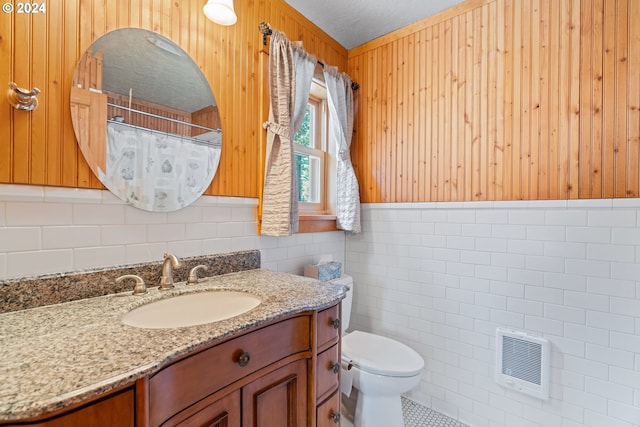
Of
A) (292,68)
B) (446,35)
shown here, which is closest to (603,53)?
(446,35)

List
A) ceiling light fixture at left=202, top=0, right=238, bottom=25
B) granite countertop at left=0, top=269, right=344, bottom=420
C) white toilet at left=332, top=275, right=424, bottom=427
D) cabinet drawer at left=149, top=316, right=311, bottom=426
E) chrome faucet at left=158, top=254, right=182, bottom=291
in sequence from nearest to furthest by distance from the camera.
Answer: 1. granite countertop at left=0, top=269, right=344, bottom=420
2. cabinet drawer at left=149, top=316, right=311, bottom=426
3. chrome faucet at left=158, top=254, right=182, bottom=291
4. ceiling light fixture at left=202, top=0, right=238, bottom=25
5. white toilet at left=332, top=275, right=424, bottom=427

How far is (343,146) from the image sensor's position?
7.18ft

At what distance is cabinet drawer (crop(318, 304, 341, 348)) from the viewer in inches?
45.3

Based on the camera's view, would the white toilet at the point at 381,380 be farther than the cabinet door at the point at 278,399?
Yes

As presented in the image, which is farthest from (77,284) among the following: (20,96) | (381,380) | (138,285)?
(381,380)

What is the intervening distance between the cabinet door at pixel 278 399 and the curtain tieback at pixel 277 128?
1.18 metres

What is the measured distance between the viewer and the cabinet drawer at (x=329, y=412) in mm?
1139

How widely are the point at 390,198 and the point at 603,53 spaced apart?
1.32m

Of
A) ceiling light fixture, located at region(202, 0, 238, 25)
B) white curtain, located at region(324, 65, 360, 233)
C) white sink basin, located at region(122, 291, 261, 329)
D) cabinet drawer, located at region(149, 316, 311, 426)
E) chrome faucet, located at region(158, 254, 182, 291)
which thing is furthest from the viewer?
white curtain, located at region(324, 65, 360, 233)

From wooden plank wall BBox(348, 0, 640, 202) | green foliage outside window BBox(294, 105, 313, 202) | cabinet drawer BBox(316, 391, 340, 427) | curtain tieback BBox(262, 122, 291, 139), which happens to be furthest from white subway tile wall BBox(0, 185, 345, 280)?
wooden plank wall BBox(348, 0, 640, 202)

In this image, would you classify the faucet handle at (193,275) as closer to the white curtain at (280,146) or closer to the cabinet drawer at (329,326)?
Result: the white curtain at (280,146)

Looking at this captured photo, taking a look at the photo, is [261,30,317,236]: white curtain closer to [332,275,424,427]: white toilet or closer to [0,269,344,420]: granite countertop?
[0,269,344,420]: granite countertop

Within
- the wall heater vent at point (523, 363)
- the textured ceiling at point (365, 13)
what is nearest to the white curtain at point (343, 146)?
the textured ceiling at point (365, 13)

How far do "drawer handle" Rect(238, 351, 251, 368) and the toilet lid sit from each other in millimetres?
894
